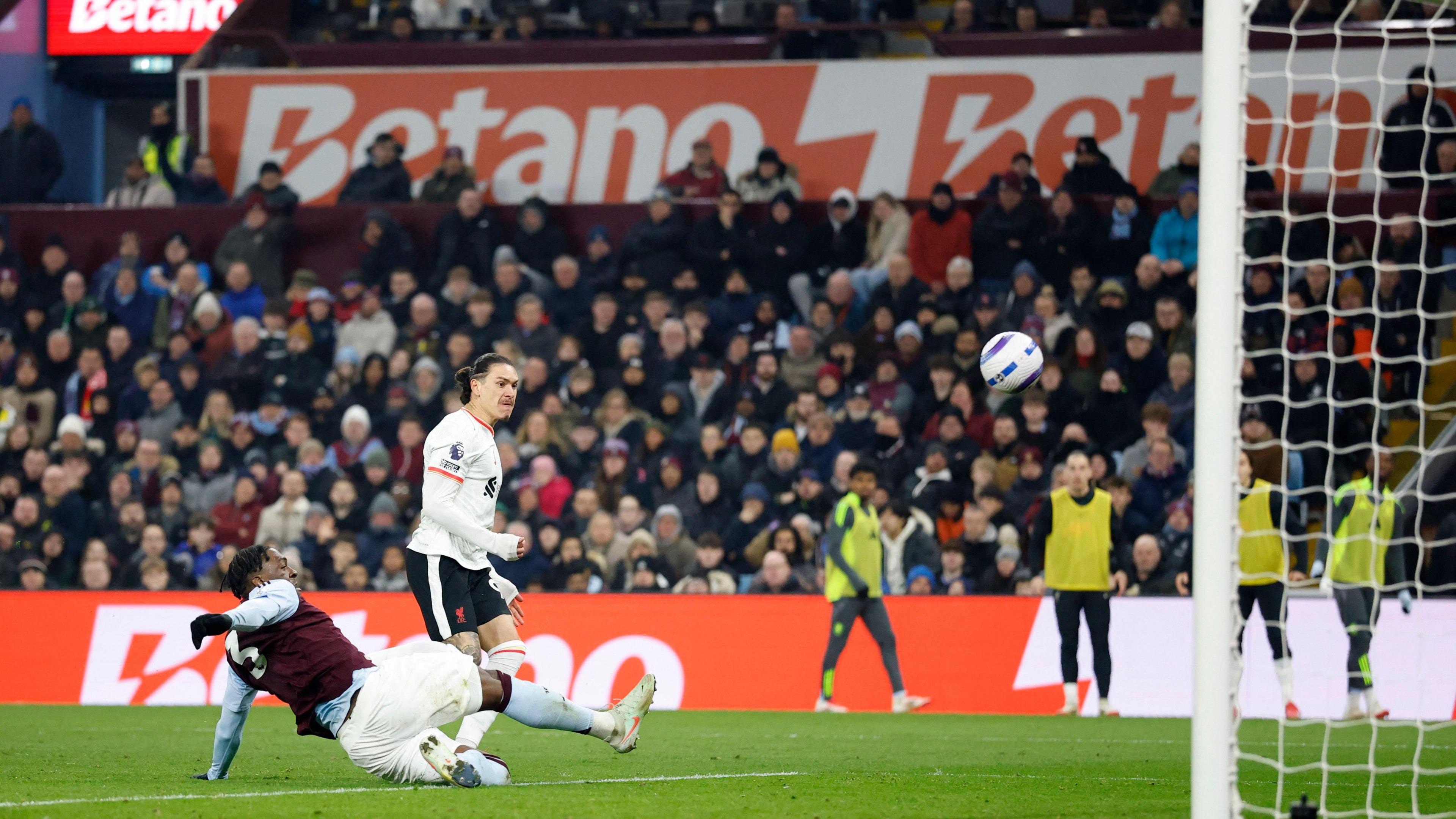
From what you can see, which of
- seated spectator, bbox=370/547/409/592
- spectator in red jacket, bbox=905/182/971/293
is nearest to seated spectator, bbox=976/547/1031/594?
spectator in red jacket, bbox=905/182/971/293

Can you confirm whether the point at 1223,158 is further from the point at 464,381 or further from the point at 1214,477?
the point at 464,381

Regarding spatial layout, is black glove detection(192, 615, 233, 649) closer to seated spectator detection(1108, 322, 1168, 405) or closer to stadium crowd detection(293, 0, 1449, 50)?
seated spectator detection(1108, 322, 1168, 405)

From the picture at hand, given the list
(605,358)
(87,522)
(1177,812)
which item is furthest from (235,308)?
(1177,812)

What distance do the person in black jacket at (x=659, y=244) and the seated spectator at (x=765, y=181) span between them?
90 cm

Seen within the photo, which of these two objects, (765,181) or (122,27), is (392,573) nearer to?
(765,181)

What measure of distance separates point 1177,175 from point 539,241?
6.63 m

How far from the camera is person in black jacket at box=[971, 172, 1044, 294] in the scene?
16125 mm

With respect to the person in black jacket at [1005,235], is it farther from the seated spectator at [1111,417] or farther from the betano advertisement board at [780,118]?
the seated spectator at [1111,417]

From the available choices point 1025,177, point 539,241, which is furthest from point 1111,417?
point 539,241

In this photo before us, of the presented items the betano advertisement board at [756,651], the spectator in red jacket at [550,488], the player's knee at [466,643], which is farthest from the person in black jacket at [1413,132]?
the player's knee at [466,643]

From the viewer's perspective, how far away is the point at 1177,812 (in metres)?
6.33

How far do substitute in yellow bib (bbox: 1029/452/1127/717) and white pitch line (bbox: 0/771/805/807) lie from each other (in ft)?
16.1

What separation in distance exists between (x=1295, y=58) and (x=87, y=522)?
12.9 m

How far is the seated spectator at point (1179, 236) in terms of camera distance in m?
15.7
